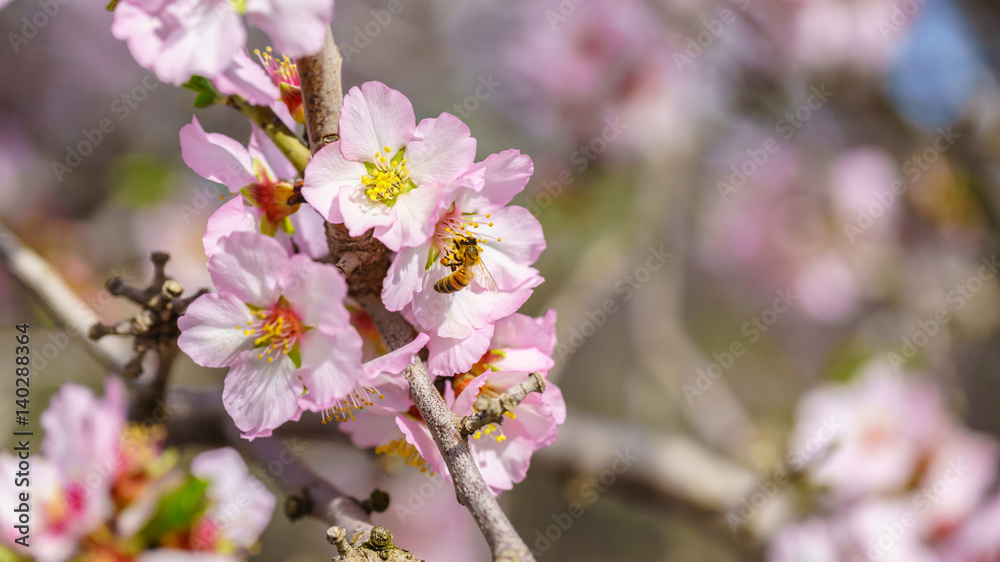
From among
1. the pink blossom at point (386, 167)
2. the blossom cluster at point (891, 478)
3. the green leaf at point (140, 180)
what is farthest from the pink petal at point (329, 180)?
the green leaf at point (140, 180)

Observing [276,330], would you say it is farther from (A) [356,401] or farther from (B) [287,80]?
(B) [287,80]

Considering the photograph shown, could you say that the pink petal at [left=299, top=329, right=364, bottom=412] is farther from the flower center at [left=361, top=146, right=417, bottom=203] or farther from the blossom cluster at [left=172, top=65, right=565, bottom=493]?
the flower center at [left=361, top=146, right=417, bottom=203]

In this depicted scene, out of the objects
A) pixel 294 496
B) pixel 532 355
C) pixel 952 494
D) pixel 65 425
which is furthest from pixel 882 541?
pixel 65 425

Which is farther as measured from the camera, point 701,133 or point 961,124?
point 701,133

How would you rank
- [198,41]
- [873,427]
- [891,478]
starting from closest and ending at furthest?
[198,41], [891,478], [873,427]

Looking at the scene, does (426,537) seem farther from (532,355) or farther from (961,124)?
(961,124)

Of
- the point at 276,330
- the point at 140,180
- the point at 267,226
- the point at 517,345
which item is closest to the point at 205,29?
the point at 267,226
